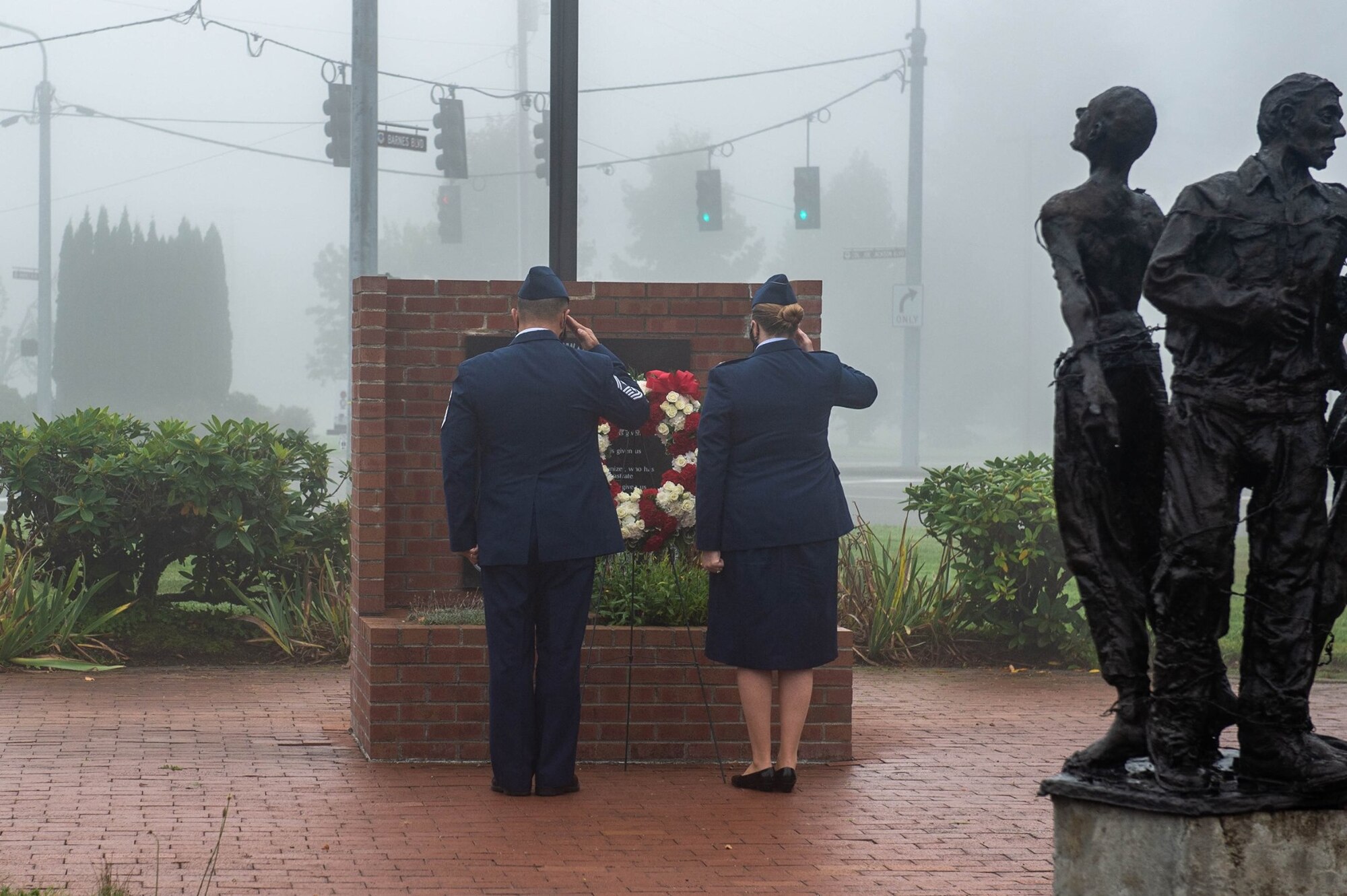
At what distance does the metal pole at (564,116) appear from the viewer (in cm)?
833

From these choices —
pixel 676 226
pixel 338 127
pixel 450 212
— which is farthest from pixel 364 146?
pixel 676 226

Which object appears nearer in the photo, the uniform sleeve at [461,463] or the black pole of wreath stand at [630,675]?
the uniform sleeve at [461,463]

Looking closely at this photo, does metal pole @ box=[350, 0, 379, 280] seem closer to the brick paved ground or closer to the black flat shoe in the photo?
the brick paved ground

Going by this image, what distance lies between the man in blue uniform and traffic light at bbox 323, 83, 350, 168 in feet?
44.5

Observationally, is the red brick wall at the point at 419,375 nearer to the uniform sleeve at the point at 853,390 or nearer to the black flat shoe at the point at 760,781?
the uniform sleeve at the point at 853,390

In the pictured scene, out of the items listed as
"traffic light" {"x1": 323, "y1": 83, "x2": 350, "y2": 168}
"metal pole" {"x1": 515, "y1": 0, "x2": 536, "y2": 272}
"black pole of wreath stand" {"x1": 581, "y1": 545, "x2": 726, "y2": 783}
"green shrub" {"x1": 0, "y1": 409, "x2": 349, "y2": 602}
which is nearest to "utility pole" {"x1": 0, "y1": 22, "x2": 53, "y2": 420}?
"metal pole" {"x1": 515, "y1": 0, "x2": 536, "y2": 272}

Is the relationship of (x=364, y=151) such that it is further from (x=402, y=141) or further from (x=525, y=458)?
(x=525, y=458)

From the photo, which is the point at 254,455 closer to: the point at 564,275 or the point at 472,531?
the point at 564,275

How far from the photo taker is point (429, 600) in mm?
8234

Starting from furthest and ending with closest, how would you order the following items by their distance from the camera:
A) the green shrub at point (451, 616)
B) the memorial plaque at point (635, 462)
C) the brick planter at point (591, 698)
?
the memorial plaque at point (635, 462)
the green shrub at point (451, 616)
the brick planter at point (591, 698)

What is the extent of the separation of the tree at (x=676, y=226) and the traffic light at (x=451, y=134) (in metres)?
40.4

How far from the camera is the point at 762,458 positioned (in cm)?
694

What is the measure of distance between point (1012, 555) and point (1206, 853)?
670cm

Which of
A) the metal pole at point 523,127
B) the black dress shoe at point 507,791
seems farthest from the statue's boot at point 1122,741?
the metal pole at point 523,127
